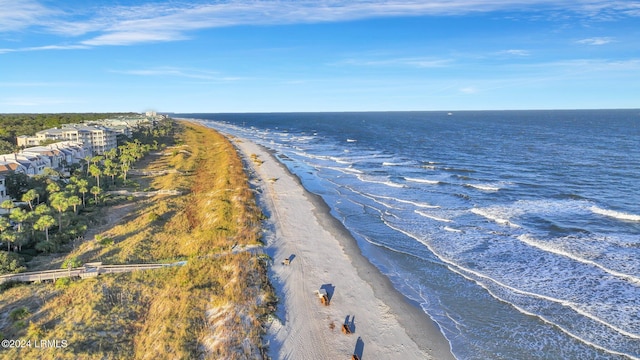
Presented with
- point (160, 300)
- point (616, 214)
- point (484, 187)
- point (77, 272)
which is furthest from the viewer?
point (484, 187)

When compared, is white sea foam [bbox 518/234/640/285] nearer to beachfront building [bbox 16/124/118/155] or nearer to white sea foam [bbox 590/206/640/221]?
white sea foam [bbox 590/206/640/221]

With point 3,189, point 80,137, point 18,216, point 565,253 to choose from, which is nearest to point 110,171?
point 3,189

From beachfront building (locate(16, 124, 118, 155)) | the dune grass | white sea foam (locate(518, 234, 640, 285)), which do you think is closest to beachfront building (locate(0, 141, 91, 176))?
beachfront building (locate(16, 124, 118, 155))

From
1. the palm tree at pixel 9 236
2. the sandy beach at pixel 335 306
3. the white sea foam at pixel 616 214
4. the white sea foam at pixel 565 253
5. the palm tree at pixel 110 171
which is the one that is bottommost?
the sandy beach at pixel 335 306

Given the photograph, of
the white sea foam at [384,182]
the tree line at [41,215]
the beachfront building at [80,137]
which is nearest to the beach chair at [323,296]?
the tree line at [41,215]

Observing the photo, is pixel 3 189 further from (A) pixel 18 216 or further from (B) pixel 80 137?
(B) pixel 80 137

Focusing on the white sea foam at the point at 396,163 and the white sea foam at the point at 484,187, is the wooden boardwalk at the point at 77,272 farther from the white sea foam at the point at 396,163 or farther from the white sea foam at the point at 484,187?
the white sea foam at the point at 396,163
